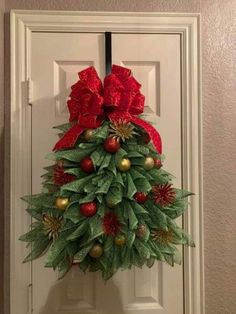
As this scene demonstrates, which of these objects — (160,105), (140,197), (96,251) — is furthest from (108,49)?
(96,251)

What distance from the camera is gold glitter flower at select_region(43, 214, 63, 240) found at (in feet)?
3.02

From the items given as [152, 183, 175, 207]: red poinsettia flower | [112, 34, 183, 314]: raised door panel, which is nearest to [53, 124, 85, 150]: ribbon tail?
[152, 183, 175, 207]: red poinsettia flower

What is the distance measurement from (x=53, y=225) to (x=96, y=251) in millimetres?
135

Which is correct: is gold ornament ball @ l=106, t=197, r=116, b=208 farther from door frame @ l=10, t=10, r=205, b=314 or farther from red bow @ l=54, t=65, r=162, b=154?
door frame @ l=10, t=10, r=205, b=314

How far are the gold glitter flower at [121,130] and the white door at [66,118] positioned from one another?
0.33m

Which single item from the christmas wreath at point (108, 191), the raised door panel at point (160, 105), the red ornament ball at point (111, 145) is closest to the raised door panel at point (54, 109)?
the raised door panel at point (160, 105)

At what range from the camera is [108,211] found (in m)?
0.89

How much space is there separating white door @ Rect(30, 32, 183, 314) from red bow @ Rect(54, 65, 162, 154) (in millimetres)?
270

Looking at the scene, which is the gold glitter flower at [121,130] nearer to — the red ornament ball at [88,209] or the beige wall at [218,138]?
the red ornament ball at [88,209]

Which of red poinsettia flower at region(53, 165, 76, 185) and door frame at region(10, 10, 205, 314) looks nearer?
red poinsettia flower at region(53, 165, 76, 185)

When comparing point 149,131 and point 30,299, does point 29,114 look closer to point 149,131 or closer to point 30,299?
point 149,131

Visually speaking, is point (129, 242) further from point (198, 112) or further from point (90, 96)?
point (198, 112)

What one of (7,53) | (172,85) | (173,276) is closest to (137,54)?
(172,85)

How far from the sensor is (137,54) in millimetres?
1227
